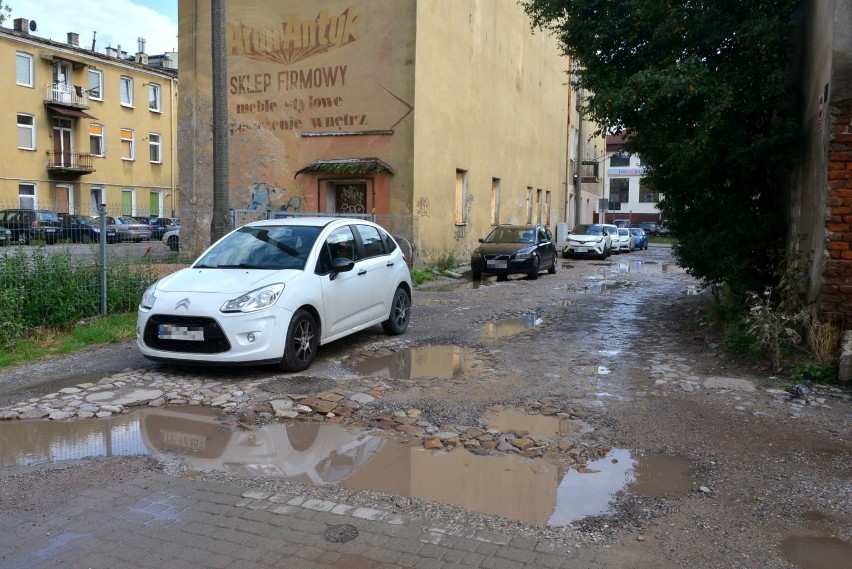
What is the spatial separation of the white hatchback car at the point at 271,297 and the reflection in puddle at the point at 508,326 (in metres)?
1.64

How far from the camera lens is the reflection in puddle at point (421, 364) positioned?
306 inches

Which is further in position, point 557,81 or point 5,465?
point 557,81

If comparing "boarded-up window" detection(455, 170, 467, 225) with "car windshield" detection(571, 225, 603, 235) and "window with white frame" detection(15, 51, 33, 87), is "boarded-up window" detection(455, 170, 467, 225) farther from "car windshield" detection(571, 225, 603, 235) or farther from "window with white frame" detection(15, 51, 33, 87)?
"window with white frame" detection(15, 51, 33, 87)

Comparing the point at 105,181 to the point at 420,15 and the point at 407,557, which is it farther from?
the point at 407,557

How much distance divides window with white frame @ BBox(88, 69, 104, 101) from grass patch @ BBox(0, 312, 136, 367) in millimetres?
34160

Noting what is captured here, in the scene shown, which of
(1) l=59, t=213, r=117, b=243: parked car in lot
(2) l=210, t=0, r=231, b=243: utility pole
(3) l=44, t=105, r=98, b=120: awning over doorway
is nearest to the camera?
(1) l=59, t=213, r=117, b=243: parked car in lot

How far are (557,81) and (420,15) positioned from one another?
1912cm

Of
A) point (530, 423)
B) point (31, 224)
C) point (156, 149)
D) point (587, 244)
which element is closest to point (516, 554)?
point (530, 423)

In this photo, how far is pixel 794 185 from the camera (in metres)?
9.67

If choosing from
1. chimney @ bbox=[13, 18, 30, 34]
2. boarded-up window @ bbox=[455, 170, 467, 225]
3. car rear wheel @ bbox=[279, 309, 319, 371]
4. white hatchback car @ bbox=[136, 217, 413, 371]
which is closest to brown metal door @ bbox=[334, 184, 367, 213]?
boarded-up window @ bbox=[455, 170, 467, 225]

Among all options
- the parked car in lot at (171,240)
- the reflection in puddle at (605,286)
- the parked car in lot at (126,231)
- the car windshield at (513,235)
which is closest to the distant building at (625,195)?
the car windshield at (513,235)

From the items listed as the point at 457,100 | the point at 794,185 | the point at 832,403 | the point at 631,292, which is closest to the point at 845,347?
the point at 832,403

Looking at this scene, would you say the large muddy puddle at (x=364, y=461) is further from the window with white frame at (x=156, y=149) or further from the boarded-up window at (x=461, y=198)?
the window with white frame at (x=156, y=149)

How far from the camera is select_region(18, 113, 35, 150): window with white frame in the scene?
116 feet
